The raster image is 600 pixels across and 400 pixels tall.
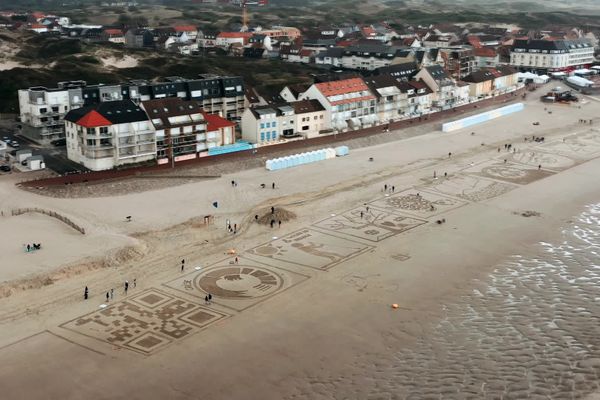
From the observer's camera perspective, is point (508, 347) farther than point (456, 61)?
No

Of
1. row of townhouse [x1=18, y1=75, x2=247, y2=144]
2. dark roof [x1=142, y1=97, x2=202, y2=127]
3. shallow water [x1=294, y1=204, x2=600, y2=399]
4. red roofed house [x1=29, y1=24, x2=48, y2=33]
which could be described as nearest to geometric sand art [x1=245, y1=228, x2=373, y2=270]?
shallow water [x1=294, y1=204, x2=600, y2=399]

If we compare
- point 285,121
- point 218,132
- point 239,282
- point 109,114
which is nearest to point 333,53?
point 285,121

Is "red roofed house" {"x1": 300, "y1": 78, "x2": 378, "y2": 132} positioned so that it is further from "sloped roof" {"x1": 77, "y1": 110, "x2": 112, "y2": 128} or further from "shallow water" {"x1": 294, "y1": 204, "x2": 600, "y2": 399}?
"shallow water" {"x1": 294, "y1": 204, "x2": 600, "y2": 399}

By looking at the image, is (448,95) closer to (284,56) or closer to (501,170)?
(501,170)

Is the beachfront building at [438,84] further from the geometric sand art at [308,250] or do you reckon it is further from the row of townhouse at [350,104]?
the geometric sand art at [308,250]

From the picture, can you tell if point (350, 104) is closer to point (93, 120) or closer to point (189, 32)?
point (93, 120)

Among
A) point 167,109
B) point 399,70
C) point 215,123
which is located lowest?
point 215,123
